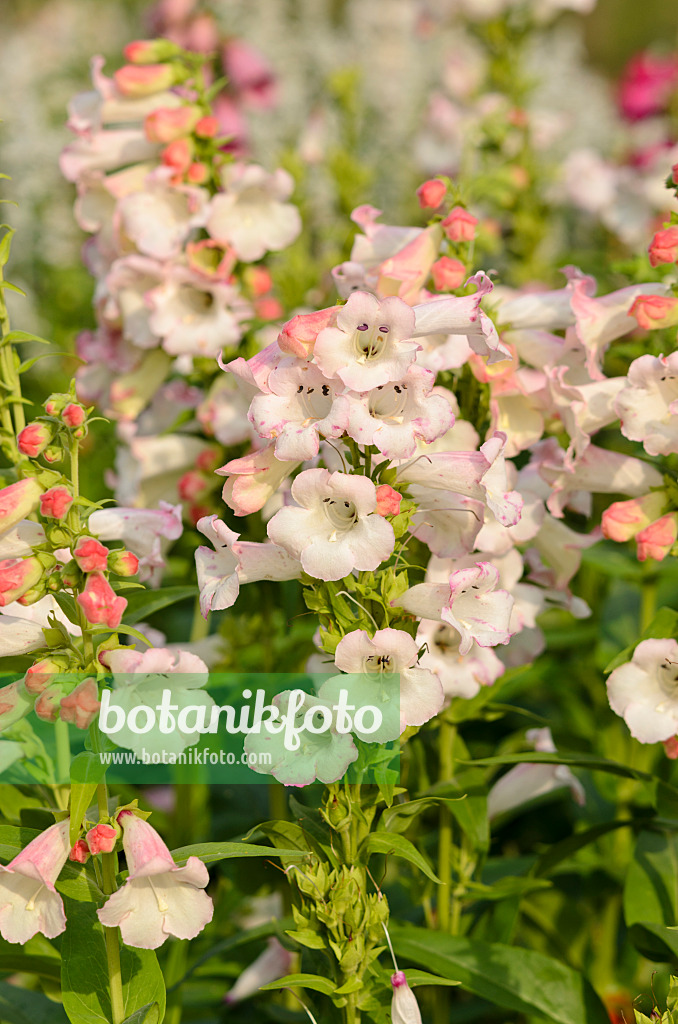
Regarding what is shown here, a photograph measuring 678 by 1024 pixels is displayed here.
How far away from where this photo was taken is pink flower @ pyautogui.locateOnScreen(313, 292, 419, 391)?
1173mm

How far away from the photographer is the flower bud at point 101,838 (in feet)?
3.88

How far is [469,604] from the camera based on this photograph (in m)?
1.30

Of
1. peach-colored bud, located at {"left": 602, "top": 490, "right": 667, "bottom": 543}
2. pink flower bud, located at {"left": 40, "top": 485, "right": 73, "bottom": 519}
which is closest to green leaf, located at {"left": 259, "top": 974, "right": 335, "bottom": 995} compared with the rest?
pink flower bud, located at {"left": 40, "top": 485, "right": 73, "bottom": 519}

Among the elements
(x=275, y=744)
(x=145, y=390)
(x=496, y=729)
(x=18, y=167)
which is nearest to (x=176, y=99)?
(x=145, y=390)

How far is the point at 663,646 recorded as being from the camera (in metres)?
1.44

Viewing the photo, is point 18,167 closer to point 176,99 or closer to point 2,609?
point 176,99

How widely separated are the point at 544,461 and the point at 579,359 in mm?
199

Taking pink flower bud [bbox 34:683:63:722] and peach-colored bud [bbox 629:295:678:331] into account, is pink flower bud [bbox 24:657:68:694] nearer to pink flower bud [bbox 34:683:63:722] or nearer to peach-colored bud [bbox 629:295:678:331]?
pink flower bud [bbox 34:683:63:722]

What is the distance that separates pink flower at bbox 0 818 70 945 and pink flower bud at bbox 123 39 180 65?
1.53 meters

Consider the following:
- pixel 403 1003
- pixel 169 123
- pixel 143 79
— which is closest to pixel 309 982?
pixel 403 1003

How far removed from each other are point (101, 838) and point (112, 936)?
155 mm

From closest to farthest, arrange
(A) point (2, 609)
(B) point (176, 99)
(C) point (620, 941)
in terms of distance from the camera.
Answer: (A) point (2, 609) < (B) point (176, 99) < (C) point (620, 941)

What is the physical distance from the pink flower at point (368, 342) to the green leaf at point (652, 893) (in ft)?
2.95

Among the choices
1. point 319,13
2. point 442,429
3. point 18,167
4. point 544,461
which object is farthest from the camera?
point 319,13
